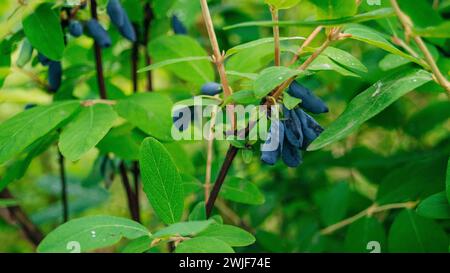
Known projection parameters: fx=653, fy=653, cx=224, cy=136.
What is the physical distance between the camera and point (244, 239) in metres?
1.07

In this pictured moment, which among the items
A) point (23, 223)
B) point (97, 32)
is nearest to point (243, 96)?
point (97, 32)

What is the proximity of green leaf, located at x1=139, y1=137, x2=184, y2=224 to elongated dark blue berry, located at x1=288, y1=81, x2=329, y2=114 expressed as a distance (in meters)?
0.24

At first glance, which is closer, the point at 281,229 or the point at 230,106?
the point at 230,106

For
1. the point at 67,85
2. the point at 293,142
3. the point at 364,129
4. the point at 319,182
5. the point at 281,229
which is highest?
the point at 67,85

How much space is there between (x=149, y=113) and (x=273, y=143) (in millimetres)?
367

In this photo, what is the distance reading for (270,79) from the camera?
102 cm

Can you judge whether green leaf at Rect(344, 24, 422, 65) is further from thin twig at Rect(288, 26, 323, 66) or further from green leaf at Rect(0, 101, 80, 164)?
green leaf at Rect(0, 101, 80, 164)

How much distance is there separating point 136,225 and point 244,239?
0.58ft

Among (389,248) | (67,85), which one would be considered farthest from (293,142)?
(67,85)

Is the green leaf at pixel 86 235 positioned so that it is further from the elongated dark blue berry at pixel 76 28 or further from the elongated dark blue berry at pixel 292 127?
the elongated dark blue berry at pixel 76 28

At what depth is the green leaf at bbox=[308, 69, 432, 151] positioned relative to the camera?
1047 mm

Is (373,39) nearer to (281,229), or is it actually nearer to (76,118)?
(76,118)

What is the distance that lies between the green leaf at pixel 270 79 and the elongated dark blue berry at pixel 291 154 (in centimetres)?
16

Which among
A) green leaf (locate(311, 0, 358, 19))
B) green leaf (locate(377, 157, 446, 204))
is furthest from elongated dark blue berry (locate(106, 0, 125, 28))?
green leaf (locate(377, 157, 446, 204))
